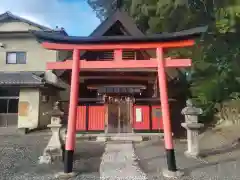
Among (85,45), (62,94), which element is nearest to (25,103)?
(62,94)

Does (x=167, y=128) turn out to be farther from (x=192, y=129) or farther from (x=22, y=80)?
(x=22, y=80)

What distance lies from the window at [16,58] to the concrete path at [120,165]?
14704 millimetres

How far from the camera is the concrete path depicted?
666 cm

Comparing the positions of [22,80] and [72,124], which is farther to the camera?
[22,80]

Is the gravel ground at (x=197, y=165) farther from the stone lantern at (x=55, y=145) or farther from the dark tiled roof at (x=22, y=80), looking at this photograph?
the dark tiled roof at (x=22, y=80)

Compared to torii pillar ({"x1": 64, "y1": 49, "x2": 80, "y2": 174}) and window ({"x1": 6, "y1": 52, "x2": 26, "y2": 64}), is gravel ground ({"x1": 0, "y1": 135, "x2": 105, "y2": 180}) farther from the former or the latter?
window ({"x1": 6, "y1": 52, "x2": 26, "y2": 64})

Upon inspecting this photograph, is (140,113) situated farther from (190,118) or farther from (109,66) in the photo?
(109,66)

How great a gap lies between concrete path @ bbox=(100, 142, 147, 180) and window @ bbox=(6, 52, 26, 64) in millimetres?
14704

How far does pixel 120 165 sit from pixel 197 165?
254cm

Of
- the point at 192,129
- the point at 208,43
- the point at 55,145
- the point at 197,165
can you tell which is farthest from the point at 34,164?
the point at 208,43

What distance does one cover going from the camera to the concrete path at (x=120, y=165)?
6.66 m

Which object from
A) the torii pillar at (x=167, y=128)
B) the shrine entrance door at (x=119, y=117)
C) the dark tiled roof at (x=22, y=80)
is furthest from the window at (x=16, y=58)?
the torii pillar at (x=167, y=128)

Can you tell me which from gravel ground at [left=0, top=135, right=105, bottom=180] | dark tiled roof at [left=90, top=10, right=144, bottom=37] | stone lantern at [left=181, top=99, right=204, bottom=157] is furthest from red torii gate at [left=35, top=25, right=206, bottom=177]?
dark tiled roof at [left=90, top=10, right=144, bottom=37]

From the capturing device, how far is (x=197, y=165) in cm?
780
